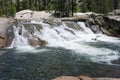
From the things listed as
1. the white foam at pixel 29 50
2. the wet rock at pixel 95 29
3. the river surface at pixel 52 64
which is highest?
the river surface at pixel 52 64

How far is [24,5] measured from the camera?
242ft

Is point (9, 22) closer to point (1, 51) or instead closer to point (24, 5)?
point (1, 51)

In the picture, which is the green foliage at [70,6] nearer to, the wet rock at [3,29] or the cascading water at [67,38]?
the cascading water at [67,38]

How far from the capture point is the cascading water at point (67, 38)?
2661 centimetres

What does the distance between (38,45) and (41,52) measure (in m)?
4.13

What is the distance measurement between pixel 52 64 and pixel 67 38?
1369cm

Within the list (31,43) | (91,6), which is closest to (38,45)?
(31,43)

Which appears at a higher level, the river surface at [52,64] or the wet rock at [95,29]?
the river surface at [52,64]

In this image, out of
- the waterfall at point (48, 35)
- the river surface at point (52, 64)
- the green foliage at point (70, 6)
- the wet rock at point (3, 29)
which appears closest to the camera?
the river surface at point (52, 64)

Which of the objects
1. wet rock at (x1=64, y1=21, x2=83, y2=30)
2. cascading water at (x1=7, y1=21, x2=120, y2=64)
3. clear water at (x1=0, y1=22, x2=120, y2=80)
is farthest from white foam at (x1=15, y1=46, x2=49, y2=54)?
wet rock at (x1=64, y1=21, x2=83, y2=30)

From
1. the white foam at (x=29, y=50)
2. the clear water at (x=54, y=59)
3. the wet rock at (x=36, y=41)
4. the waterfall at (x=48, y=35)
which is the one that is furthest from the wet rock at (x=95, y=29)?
the white foam at (x=29, y=50)

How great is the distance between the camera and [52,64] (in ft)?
69.8

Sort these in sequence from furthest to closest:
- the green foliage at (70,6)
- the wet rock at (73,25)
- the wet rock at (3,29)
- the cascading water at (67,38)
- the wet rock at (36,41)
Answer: the green foliage at (70,6) → the wet rock at (73,25) → the wet rock at (36,41) → the wet rock at (3,29) → the cascading water at (67,38)

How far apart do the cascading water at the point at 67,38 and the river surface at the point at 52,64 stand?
0.77m
